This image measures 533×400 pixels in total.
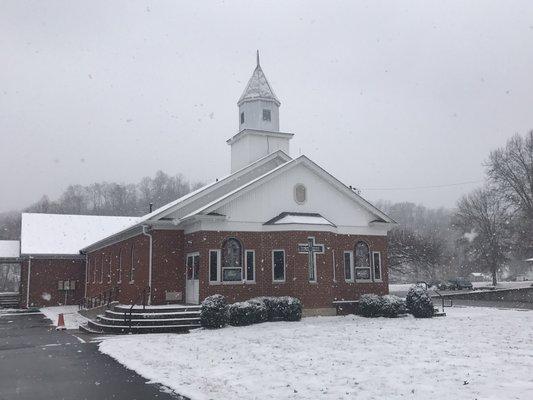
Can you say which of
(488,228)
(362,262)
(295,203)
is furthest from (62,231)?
(488,228)

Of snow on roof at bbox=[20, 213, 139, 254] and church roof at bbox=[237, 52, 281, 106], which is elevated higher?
church roof at bbox=[237, 52, 281, 106]

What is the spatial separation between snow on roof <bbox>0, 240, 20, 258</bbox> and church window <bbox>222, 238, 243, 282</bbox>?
2321 centimetres

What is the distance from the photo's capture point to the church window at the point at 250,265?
2147cm

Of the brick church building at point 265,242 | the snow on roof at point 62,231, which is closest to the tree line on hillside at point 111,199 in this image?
the snow on roof at point 62,231

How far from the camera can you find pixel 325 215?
23.4 meters

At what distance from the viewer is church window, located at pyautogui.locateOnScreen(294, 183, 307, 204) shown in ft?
75.2

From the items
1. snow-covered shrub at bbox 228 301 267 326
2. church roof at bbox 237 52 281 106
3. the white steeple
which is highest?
church roof at bbox 237 52 281 106

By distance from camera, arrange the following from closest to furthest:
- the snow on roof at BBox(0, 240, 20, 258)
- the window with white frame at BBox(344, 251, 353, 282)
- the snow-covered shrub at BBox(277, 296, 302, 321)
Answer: the snow-covered shrub at BBox(277, 296, 302, 321) → the window with white frame at BBox(344, 251, 353, 282) → the snow on roof at BBox(0, 240, 20, 258)

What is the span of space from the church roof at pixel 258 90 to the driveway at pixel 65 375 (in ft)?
52.2

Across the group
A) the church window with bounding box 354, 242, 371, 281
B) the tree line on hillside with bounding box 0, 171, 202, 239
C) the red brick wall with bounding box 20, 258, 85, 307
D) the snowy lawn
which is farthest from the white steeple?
the tree line on hillside with bounding box 0, 171, 202, 239

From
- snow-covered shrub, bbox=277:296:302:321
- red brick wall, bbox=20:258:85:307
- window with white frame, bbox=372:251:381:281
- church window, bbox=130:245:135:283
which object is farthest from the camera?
red brick wall, bbox=20:258:85:307

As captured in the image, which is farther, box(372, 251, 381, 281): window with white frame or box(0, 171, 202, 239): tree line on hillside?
box(0, 171, 202, 239): tree line on hillside

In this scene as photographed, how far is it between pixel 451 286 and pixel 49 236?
3864 cm

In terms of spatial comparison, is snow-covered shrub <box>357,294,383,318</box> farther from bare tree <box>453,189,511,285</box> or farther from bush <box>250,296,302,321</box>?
bare tree <box>453,189,511,285</box>
